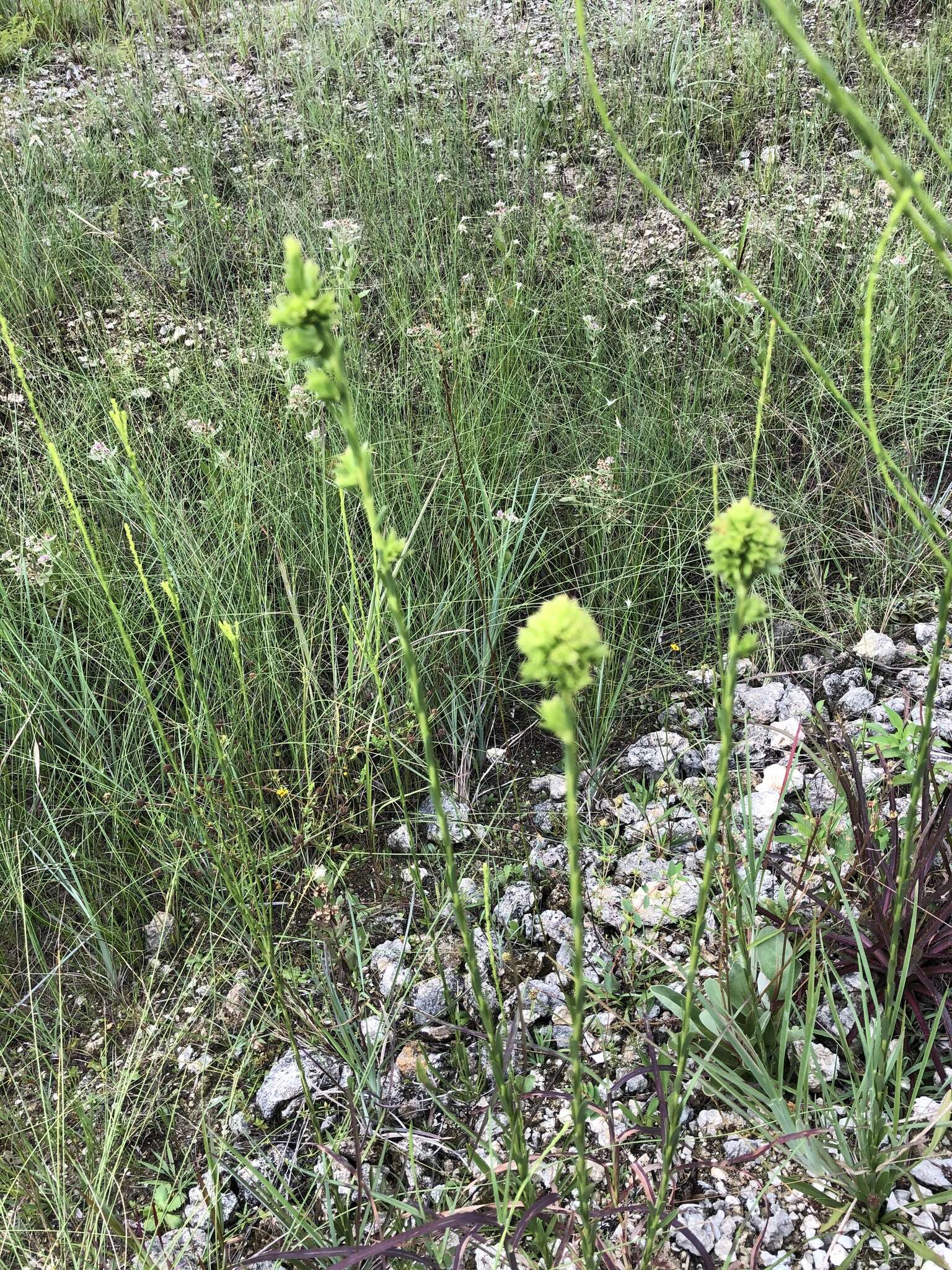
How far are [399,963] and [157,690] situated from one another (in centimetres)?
116

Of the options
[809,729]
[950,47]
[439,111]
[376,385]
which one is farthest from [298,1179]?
[950,47]

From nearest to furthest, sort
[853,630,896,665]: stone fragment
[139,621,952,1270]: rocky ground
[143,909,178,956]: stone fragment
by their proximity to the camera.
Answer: [139,621,952,1270]: rocky ground < [143,909,178,956]: stone fragment < [853,630,896,665]: stone fragment

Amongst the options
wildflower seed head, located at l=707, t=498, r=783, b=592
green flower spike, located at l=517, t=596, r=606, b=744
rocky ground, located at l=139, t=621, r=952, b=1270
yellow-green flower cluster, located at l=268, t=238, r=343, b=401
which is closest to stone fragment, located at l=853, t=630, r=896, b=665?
rocky ground, located at l=139, t=621, r=952, b=1270

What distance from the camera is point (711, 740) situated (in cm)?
215

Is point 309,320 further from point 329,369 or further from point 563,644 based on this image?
point 563,644

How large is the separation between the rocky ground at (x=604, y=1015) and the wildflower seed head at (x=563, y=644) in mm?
735

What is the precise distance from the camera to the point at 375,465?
2.60m

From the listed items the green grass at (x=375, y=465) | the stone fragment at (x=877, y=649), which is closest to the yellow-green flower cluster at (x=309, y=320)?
the green grass at (x=375, y=465)

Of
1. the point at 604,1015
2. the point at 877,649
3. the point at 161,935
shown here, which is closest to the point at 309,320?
the point at 604,1015

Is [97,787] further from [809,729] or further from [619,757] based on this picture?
[809,729]

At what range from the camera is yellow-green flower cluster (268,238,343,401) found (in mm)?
741

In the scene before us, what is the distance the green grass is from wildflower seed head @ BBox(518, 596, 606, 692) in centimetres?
94

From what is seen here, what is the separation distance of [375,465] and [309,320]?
1863 mm

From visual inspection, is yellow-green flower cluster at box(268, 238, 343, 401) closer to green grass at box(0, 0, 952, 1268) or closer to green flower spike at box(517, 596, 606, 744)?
green flower spike at box(517, 596, 606, 744)
